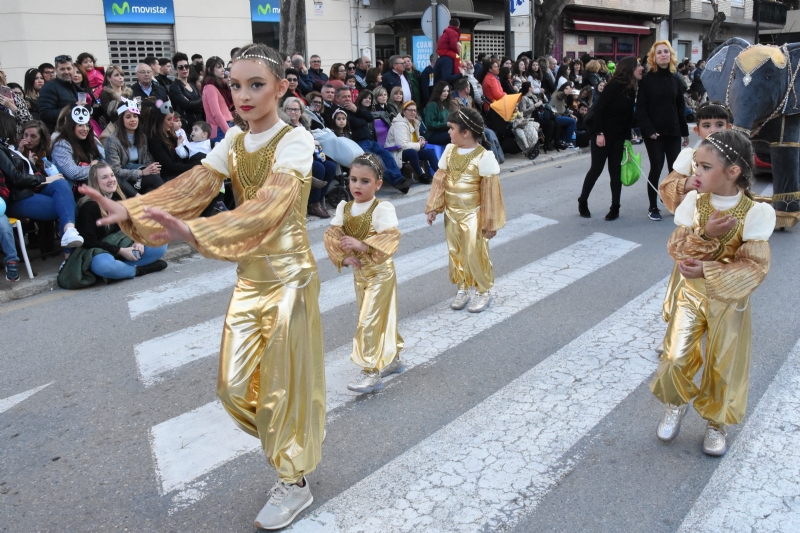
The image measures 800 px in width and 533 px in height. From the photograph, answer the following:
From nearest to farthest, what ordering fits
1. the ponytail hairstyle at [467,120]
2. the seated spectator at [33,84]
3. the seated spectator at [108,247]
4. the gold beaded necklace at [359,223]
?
the gold beaded necklace at [359,223] → the ponytail hairstyle at [467,120] → the seated spectator at [108,247] → the seated spectator at [33,84]

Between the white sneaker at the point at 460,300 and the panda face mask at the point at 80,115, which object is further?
the panda face mask at the point at 80,115

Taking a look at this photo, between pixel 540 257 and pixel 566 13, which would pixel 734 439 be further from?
pixel 566 13

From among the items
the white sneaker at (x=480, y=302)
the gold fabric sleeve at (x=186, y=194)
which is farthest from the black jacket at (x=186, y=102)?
the gold fabric sleeve at (x=186, y=194)

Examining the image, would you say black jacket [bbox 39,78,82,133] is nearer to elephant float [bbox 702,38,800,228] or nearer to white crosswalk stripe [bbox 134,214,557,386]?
white crosswalk stripe [bbox 134,214,557,386]

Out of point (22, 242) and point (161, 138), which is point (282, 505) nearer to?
point (22, 242)

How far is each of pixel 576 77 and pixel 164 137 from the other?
12863 millimetres

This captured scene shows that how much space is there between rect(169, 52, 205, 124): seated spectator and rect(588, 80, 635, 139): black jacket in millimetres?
5727

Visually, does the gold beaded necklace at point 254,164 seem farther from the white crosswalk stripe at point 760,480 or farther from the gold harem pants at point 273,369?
the white crosswalk stripe at point 760,480

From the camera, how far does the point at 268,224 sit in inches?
117

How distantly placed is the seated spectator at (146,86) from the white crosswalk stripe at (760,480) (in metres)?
8.94

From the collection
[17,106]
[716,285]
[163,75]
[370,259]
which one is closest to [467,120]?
[370,259]

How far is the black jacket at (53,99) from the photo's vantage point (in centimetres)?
945

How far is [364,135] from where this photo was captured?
1168cm

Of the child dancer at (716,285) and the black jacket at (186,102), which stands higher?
the black jacket at (186,102)
